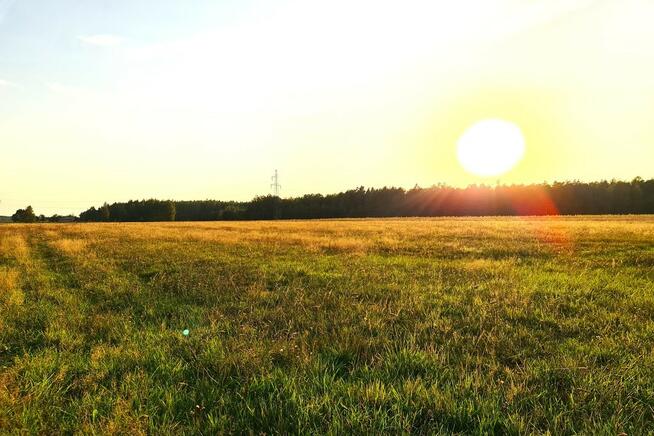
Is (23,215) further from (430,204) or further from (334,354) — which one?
(334,354)

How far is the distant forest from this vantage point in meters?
91.4

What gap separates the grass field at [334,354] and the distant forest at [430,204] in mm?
95745

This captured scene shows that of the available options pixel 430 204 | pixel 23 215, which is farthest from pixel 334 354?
pixel 23 215

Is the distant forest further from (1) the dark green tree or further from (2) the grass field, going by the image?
(2) the grass field

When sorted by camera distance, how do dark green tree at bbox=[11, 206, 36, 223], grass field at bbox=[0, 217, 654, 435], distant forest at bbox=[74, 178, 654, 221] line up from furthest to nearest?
1. dark green tree at bbox=[11, 206, 36, 223]
2. distant forest at bbox=[74, 178, 654, 221]
3. grass field at bbox=[0, 217, 654, 435]

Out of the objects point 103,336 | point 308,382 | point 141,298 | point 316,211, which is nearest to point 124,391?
point 308,382

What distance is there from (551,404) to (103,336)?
574 centimetres

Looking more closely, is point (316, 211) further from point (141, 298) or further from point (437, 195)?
point (141, 298)

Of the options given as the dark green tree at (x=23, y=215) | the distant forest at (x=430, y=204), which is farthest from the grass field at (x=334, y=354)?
the dark green tree at (x=23, y=215)

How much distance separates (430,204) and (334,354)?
354ft

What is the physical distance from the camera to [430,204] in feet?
360

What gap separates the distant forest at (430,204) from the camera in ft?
300

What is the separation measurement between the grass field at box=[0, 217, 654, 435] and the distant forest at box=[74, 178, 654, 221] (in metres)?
95.7

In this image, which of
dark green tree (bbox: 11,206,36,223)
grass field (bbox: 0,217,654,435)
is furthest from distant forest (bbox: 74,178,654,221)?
grass field (bbox: 0,217,654,435)
